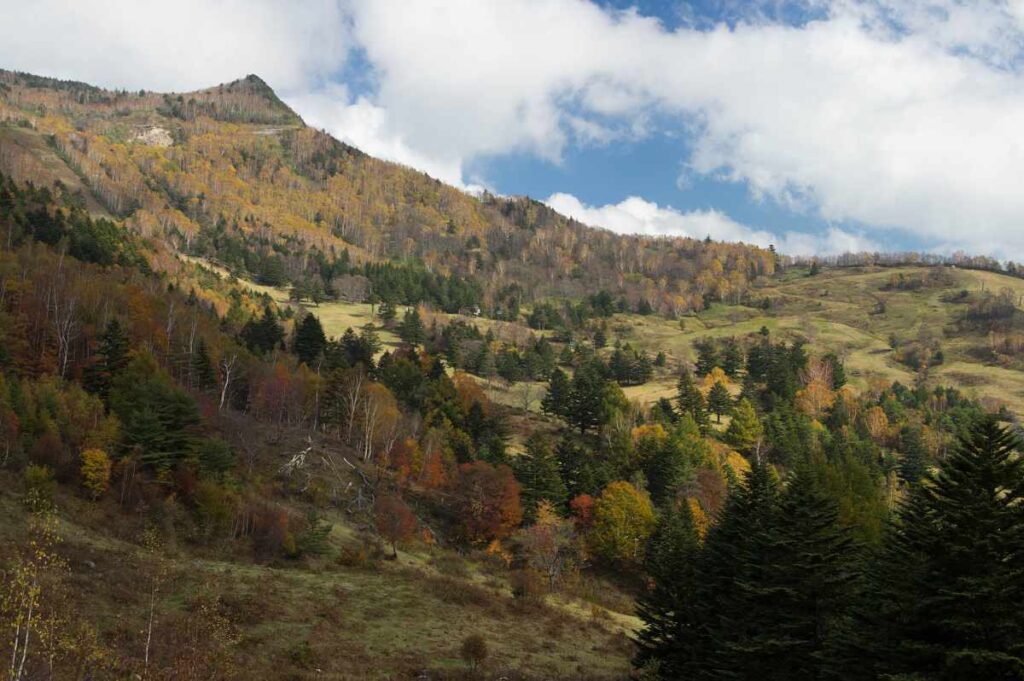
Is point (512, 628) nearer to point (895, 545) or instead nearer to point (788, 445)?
point (895, 545)

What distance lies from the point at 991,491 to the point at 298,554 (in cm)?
4837

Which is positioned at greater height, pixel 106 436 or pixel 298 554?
pixel 106 436

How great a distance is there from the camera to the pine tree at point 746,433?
115875 mm

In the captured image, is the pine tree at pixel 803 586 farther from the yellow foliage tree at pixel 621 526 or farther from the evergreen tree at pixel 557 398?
the evergreen tree at pixel 557 398

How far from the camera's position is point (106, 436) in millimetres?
53781

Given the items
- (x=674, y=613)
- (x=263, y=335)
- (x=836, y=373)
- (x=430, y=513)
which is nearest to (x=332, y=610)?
(x=674, y=613)

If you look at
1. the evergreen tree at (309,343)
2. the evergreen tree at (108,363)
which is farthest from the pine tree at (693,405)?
the evergreen tree at (108,363)

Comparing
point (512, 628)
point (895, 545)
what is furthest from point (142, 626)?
point (895, 545)

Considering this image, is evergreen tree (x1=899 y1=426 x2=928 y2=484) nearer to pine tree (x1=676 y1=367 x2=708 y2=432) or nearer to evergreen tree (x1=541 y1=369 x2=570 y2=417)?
pine tree (x1=676 y1=367 x2=708 y2=432)

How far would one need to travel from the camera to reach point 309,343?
11838cm

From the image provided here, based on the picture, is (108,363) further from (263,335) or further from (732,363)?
(732,363)

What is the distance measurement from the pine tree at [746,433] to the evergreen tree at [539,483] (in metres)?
47.0

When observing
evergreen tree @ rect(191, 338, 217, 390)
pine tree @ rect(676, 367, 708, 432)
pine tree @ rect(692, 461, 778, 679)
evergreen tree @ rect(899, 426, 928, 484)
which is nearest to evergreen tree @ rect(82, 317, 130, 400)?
evergreen tree @ rect(191, 338, 217, 390)

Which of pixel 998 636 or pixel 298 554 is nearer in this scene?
pixel 998 636
